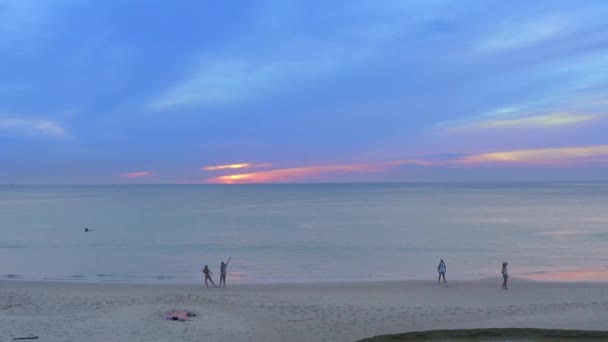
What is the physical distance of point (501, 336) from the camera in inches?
515

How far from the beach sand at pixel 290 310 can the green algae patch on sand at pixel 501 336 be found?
2.07 metres

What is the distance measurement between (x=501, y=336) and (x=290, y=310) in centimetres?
786

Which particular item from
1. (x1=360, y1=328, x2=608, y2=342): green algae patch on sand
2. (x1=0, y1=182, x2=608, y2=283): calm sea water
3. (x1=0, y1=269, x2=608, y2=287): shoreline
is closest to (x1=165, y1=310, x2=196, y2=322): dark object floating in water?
(x1=360, y1=328, x2=608, y2=342): green algae patch on sand

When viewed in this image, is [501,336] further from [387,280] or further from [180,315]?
[387,280]

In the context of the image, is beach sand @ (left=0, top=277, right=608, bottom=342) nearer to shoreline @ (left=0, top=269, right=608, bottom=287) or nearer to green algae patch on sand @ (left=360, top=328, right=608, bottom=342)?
shoreline @ (left=0, top=269, right=608, bottom=287)

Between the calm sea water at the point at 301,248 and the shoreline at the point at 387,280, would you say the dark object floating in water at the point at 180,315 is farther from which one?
the calm sea water at the point at 301,248

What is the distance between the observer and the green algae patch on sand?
1264cm

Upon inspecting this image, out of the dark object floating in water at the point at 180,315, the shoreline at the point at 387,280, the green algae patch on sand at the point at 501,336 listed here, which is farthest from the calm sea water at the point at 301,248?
the green algae patch on sand at the point at 501,336

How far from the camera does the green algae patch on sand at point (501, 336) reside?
12.6 meters

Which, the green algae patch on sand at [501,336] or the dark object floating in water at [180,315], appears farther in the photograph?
the dark object floating in water at [180,315]

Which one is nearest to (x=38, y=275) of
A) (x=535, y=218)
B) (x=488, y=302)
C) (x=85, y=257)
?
(x=85, y=257)

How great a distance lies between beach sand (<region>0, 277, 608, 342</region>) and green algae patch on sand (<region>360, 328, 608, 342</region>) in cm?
207

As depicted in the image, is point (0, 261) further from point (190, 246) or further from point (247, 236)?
point (247, 236)

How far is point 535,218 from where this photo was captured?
2825 inches
